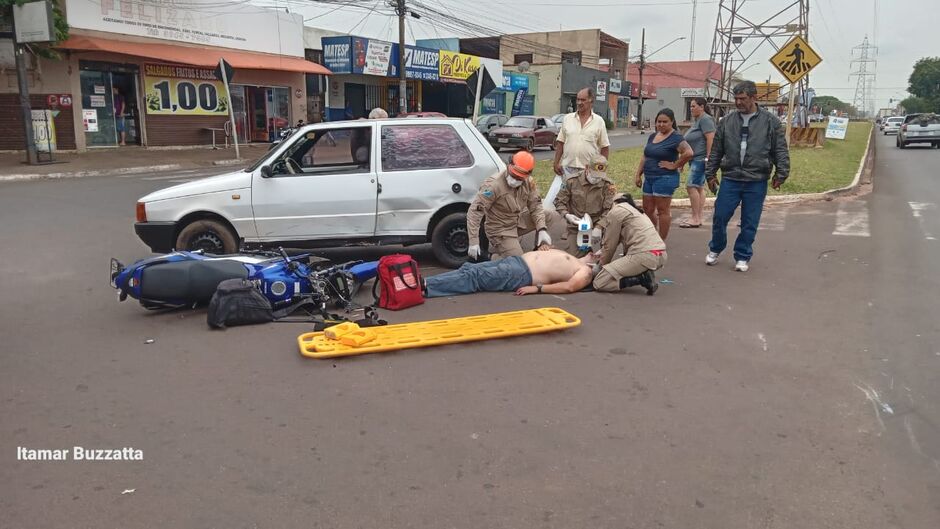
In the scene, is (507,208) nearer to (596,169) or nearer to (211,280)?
(596,169)

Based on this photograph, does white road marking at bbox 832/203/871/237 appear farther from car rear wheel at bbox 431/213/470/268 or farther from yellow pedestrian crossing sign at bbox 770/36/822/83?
car rear wheel at bbox 431/213/470/268

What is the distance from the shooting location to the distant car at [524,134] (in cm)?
2742

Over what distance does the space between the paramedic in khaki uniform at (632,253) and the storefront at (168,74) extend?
16.4 metres

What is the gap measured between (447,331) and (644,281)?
225 cm

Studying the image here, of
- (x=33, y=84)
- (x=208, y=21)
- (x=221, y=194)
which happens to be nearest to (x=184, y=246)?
(x=221, y=194)

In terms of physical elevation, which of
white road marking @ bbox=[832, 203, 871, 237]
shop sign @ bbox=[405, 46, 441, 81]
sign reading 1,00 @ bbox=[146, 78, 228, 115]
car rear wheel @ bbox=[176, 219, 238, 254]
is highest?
shop sign @ bbox=[405, 46, 441, 81]

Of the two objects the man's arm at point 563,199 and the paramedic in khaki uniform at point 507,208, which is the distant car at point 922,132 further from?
the paramedic in khaki uniform at point 507,208

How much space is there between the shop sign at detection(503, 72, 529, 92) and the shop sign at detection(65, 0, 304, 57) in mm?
18417

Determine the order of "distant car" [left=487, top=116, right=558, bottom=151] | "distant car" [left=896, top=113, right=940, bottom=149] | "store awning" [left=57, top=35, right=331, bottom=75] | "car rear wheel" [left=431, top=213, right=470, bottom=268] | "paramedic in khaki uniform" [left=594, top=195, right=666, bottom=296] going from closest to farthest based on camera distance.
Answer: "paramedic in khaki uniform" [left=594, top=195, right=666, bottom=296] < "car rear wheel" [left=431, top=213, right=470, bottom=268] < "store awning" [left=57, top=35, right=331, bottom=75] < "distant car" [left=487, top=116, right=558, bottom=151] < "distant car" [left=896, top=113, right=940, bottom=149]

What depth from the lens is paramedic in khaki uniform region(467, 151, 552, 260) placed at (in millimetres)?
6750

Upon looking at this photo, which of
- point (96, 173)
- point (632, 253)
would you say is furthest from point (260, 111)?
point (632, 253)

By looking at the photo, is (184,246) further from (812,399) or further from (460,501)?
(812,399)

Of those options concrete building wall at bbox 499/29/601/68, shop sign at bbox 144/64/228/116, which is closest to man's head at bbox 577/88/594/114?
shop sign at bbox 144/64/228/116

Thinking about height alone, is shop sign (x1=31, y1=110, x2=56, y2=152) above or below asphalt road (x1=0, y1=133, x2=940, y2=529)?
above
